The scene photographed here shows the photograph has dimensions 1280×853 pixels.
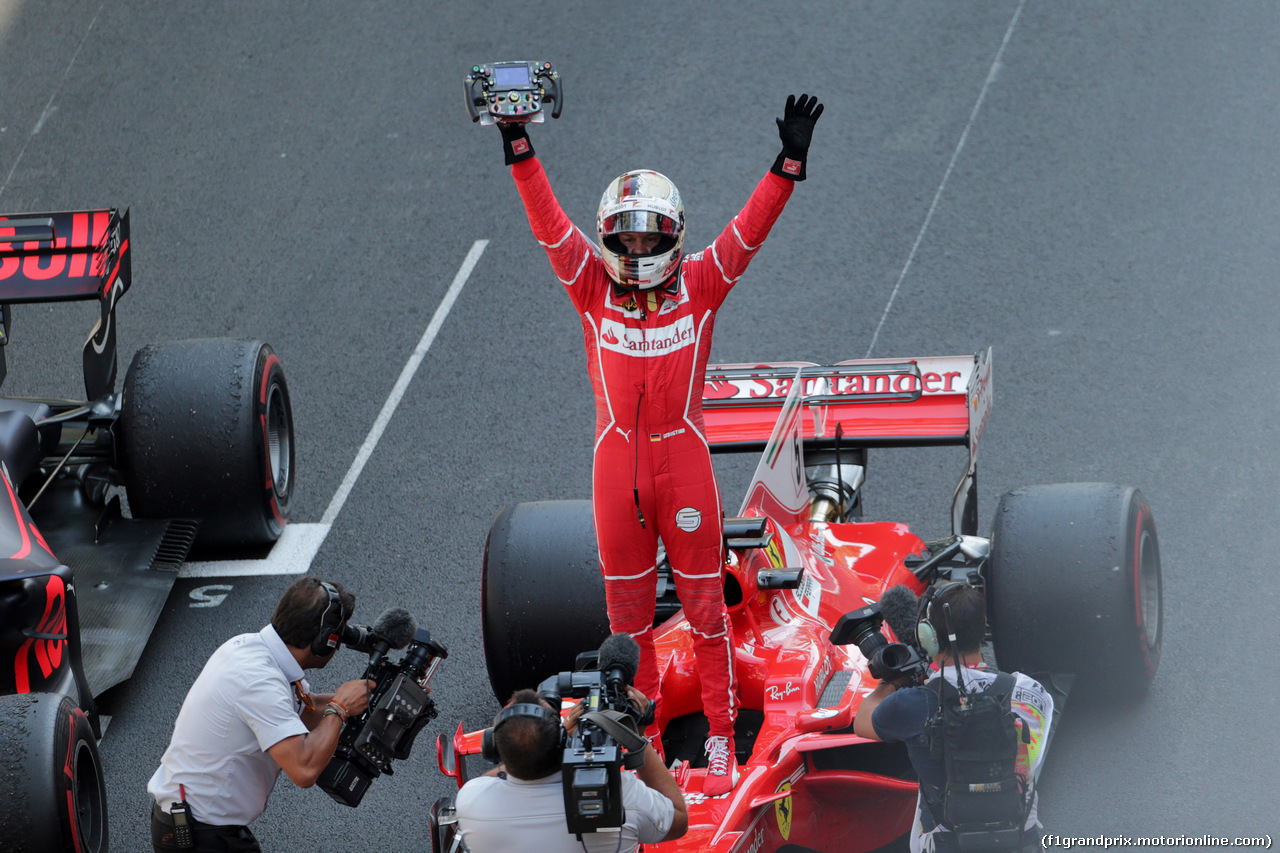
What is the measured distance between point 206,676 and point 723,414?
2667 millimetres

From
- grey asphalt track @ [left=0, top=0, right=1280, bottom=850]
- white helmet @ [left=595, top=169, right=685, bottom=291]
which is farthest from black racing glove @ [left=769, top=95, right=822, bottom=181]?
grey asphalt track @ [left=0, top=0, right=1280, bottom=850]

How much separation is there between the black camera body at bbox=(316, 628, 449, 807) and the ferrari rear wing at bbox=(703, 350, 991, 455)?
1.97 m

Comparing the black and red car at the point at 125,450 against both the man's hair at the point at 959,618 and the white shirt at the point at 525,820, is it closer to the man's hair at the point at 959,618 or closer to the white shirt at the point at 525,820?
the white shirt at the point at 525,820

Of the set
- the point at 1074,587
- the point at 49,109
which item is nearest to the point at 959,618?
the point at 1074,587

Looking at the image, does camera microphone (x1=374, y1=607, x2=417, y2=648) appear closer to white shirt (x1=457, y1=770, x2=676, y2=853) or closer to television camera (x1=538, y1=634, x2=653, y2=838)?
television camera (x1=538, y1=634, x2=653, y2=838)

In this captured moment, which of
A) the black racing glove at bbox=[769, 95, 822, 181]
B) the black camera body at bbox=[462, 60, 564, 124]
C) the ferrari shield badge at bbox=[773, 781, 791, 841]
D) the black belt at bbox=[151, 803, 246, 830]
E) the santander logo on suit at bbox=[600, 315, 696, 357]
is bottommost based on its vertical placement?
the ferrari shield badge at bbox=[773, 781, 791, 841]

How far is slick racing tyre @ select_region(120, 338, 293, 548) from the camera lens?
22.3 feet

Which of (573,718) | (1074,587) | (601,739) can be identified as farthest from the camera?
(1074,587)

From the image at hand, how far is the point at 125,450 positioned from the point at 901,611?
4104 mm

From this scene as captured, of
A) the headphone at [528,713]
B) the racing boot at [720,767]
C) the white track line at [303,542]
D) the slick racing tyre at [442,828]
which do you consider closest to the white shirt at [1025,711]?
the racing boot at [720,767]

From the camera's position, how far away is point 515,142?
468 cm

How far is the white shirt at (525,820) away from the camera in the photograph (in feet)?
11.9

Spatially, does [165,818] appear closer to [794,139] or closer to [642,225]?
[642,225]

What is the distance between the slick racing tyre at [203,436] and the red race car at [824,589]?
5.44 feet
